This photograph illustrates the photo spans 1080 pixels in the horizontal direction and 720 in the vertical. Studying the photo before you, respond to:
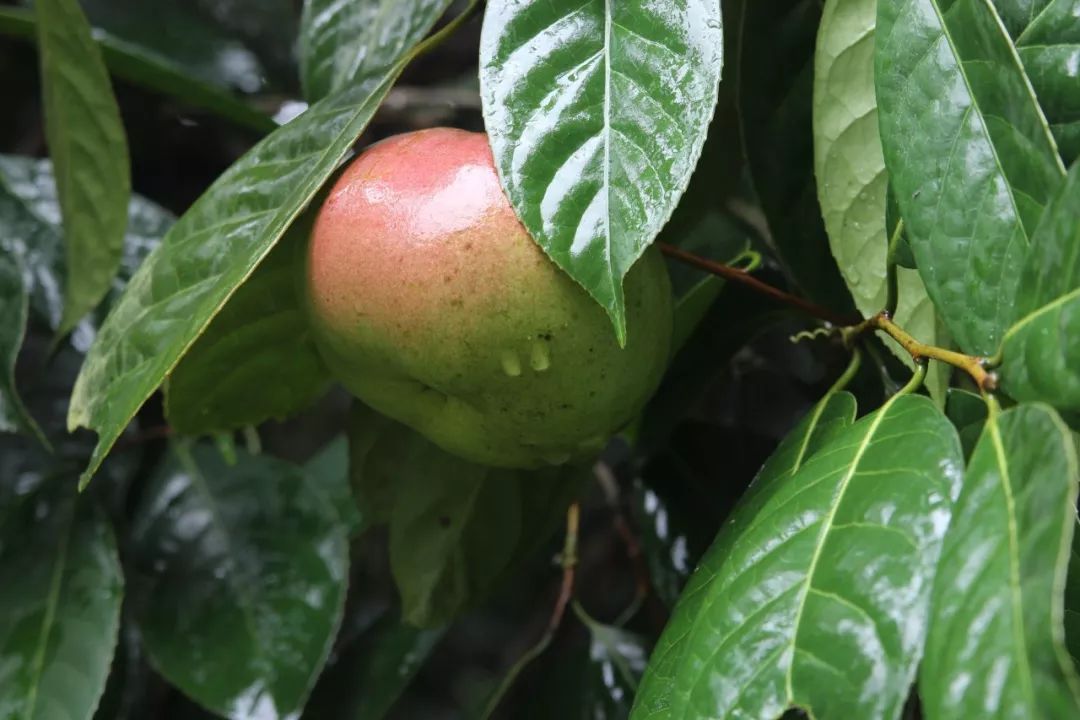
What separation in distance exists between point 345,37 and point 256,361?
268 mm

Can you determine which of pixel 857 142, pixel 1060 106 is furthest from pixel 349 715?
pixel 1060 106

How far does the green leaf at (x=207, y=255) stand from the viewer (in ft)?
2.01

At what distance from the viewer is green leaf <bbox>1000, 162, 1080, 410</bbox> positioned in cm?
46

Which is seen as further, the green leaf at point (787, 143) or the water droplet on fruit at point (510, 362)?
the green leaf at point (787, 143)

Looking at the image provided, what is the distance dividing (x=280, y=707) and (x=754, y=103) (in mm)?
568

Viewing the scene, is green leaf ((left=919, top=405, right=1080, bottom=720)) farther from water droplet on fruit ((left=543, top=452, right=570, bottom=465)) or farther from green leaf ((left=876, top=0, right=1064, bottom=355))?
water droplet on fruit ((left=543, top=452, right=570, bottom=465))

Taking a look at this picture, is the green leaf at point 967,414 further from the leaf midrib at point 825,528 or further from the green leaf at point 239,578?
the green leaf at point 239,578

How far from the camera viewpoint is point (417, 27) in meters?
0.79

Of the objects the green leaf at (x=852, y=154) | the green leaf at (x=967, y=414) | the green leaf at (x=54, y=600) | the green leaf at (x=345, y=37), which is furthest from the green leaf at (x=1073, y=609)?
the green leaf at (x=54, y=600)

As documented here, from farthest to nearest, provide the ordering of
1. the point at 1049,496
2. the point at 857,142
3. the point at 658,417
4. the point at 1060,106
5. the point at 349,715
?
the point at 349,715, the point at 658,417, the point at 857,142, the point at 1060,106, the point at 1049,496

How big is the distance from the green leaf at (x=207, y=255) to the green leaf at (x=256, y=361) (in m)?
0.03

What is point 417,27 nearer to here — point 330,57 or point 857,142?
point 330,57

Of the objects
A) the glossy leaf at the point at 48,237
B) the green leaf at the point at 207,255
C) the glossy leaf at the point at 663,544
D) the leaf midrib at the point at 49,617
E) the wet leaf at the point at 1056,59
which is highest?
the wet leaf at the point at 1056,59

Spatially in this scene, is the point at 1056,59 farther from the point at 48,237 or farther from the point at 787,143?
the point at 48,237
